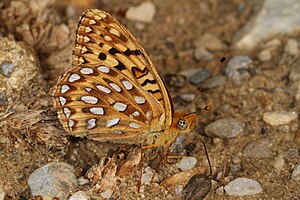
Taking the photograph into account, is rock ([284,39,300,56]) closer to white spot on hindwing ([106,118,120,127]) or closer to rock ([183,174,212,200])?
rock ([183,174,212,200])

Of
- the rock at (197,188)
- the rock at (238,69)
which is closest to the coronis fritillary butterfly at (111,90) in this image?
the rock at (197,188)

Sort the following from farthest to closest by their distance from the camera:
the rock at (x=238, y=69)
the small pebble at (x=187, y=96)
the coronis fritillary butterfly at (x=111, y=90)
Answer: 1. the rock at (x=238, y=69)
2. the small pebble at (x=187, y=96)
3. the coronis fritillary butterfly at (x=111, y=90)

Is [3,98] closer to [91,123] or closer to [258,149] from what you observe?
[91,123]

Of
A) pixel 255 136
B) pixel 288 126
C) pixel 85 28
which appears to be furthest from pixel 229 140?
pixel 85 28

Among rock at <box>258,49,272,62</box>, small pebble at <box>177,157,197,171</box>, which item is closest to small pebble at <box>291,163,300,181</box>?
small pebble at <box>177,157,197,171</box>

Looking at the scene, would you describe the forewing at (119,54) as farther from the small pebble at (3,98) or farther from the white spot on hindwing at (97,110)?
the small pebble at (3,98)

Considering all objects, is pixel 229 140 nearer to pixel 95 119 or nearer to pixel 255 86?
pixel 255 86
